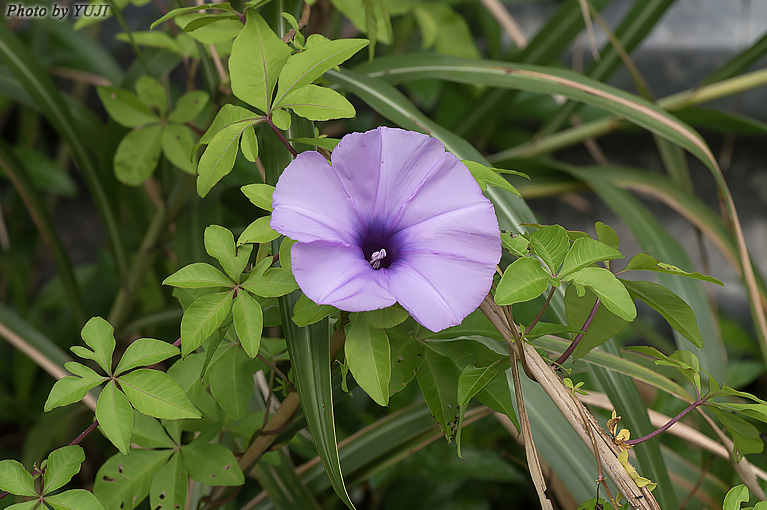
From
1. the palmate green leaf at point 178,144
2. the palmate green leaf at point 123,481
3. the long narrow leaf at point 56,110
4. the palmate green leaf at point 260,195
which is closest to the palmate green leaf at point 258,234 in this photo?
the palmate green leaf at point 260,195

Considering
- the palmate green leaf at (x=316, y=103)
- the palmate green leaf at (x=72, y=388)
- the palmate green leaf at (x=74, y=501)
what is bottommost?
the palmate green leaf at (x=74, y=501)

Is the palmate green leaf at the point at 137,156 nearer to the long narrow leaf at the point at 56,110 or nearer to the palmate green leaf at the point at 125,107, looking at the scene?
the palmate green leaf at the point at 125,107

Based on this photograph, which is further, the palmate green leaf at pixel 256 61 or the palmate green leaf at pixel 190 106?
the palmate green leaf at pixel 190 106

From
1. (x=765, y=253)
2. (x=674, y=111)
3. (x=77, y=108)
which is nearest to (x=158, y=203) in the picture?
(x=77, y=108)

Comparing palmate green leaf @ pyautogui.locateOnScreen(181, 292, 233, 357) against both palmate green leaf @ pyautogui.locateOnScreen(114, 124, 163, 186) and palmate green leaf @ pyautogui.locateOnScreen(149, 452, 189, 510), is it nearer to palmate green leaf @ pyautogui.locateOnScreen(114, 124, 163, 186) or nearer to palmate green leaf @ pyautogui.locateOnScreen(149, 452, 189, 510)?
palmate green leaf @ pyautogui.locateOnScreen(149, 452, 189, 510)

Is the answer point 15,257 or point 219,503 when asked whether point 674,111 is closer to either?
point 219,503

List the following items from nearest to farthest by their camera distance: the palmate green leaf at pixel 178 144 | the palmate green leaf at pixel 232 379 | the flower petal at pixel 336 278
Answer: the flower petal at pixel 336 278 < the palmate green leaf at pixel 232 379 < the palmate green leaf at pixel 178 144

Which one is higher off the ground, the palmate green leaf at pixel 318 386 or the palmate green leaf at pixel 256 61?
the palmate green leaf at pixel 256 61
